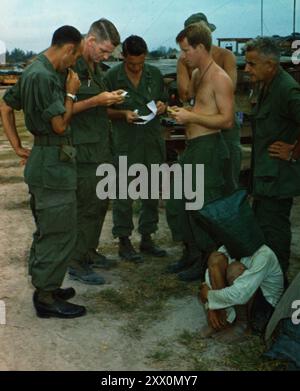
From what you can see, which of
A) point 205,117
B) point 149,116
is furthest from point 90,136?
point 205,117

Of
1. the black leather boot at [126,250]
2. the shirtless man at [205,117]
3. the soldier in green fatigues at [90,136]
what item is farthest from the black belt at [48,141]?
the black leather boot at [126,250]

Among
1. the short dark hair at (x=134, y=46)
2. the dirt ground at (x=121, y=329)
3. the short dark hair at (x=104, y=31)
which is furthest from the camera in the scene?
the short dark hair at (x=134, y=46)

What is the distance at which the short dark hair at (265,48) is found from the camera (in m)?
4.05

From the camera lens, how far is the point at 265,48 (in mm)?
4051

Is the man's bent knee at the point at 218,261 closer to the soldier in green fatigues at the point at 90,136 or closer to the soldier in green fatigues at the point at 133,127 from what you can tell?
the soldier in green fatigues at the point at 90,136

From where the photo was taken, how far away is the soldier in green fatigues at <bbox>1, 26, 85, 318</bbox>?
3.86 m

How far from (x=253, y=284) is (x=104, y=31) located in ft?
7.94

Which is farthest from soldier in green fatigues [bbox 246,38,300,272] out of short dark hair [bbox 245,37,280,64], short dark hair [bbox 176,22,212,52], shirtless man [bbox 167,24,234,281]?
short dark hair [bbox 176,22,212,52]

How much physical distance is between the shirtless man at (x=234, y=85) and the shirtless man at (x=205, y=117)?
0.71ft

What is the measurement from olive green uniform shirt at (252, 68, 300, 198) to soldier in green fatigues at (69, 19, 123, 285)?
3.87 ft

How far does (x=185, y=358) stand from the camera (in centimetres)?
364

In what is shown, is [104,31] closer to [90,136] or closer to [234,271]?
[90,136]

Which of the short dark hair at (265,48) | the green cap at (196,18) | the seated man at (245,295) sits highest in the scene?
the green cap at (196,18)
